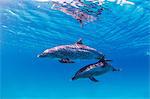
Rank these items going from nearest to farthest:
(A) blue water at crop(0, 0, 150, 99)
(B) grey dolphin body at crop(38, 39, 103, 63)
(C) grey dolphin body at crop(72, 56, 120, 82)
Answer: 1. (C) grey dolphin body at crop(72, 56, 120, 82)
2. (B) grey dolphin body at crop(38, 39, 103, 63)
3. (A) blue water at crop(0, 0, 150, 99)

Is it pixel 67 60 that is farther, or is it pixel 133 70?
pixel 133 70

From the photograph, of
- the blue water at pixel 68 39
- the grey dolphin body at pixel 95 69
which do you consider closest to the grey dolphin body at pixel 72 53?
the grey dolphin body at pixel 95 69

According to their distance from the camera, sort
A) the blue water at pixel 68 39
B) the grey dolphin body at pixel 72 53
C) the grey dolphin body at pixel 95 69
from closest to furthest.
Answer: the grey dolphin body at pixel 95 69
the grey dolphin body at pixel 72 53
the blue water at pixel 68 39

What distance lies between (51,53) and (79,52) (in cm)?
79

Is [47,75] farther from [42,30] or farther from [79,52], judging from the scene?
[79,52]

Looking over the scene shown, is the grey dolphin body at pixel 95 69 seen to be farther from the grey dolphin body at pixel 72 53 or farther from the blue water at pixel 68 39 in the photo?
the blue water at pixel 68 39

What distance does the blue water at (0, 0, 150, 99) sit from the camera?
22.9 m

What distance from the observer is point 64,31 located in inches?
A: 1186

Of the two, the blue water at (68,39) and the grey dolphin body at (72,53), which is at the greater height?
the blue water at (68,39)

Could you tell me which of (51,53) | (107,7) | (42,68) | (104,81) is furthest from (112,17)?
(42,68)

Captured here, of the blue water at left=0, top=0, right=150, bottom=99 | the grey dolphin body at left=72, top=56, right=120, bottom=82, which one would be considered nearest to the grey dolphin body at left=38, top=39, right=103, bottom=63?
the grey dolphin body at left=72, top=56, right=120, bottom=82

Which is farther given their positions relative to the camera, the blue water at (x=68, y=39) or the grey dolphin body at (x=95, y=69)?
the blue water at (x=68, y=39)

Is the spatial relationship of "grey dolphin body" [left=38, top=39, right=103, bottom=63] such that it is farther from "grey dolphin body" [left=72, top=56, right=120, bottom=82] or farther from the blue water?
the blue water

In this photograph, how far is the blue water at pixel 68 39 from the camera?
22.9 metres
